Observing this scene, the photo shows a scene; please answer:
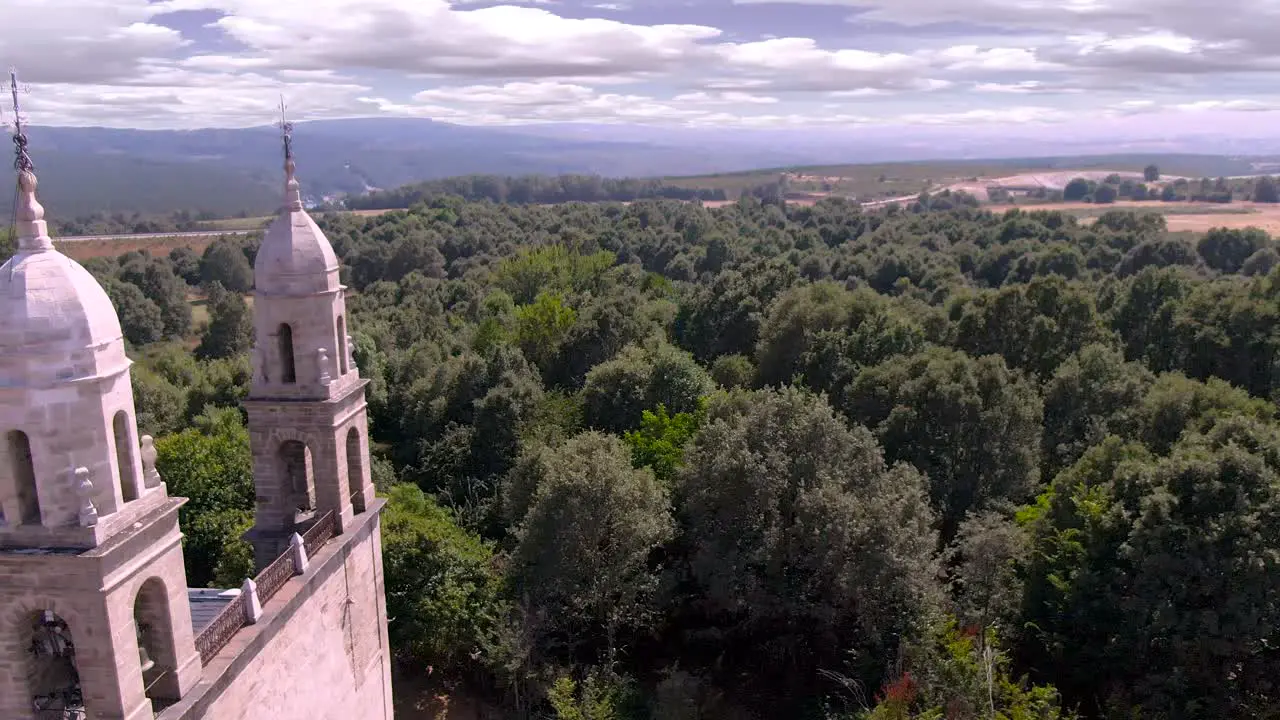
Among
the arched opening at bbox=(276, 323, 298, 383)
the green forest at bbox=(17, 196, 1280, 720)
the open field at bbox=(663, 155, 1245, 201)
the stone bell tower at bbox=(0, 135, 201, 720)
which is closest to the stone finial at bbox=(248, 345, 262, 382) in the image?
the arched opening at bbox=(276, 323, 298, 383)

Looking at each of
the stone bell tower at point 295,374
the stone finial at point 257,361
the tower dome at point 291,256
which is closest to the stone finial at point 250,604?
the stone bell tower at point 295,374

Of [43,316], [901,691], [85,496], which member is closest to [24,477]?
[85,496]

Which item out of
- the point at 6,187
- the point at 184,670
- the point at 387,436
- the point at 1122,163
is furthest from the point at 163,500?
the point at 1122,163

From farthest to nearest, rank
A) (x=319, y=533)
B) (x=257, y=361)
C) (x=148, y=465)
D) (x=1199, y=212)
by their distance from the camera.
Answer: (x=1199, y=212) < (x=257, y=361) < (x=319, y=533) < (x=148, y=465)

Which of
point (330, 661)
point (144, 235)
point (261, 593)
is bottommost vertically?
point (330, 661)

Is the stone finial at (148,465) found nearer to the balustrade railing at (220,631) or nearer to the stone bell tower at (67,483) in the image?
the stone bell tower at (67,483)

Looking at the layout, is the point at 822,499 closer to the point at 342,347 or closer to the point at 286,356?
the point at 342,347

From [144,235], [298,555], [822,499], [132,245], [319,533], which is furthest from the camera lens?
[144,235]
